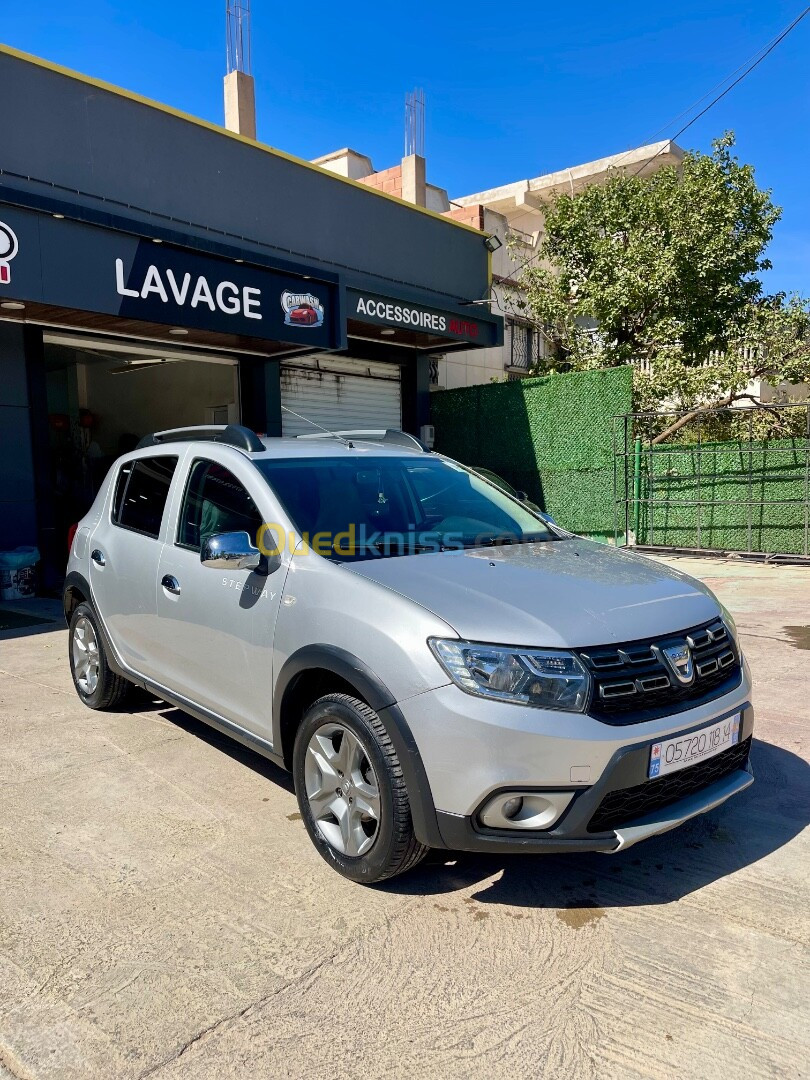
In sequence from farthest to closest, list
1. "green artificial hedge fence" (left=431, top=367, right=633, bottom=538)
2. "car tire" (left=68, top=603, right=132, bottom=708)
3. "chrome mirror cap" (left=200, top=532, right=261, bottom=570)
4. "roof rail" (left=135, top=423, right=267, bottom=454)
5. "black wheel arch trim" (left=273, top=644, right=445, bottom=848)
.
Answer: "green artificial hedge fence" (left=431, top=367, right=633, bottom=538)
"car tire" (left=68, top=603, right=132, bottom=708)
"roof rail" (left=135, top=423, right=267, bottom=454)
"chrome mirror cap" (left=200, top=532, right=261, bottom=570)
"black wheel arch trim" (left=273, top=644, right=445, bottom=848)

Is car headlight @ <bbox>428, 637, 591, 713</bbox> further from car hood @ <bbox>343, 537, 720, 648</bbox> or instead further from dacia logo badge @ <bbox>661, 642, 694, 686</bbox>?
dacia logo badge @ <bbox>661, 642, 694, 686</bbox>

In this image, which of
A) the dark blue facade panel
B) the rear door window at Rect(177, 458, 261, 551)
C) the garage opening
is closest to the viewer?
the rear door window at Rect(177, 458, 261, 551)

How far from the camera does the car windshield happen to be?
342cm

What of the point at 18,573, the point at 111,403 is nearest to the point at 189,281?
the point at 18,573

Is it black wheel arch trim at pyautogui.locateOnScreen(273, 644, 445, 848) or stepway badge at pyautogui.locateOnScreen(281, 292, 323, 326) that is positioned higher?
stepway badge at pyautogui.locateOnScreen(281, 292, 323, 326)

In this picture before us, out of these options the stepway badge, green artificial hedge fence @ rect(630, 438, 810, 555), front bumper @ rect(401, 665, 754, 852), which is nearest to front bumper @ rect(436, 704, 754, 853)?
front bumper @ rect(401, 665, 754, 852)

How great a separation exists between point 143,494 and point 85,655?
4.40 feet

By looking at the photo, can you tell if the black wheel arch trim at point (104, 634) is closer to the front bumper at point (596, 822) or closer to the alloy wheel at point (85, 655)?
the alloy wheel at point (85, 655)

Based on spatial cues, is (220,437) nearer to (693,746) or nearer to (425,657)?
(425,657)

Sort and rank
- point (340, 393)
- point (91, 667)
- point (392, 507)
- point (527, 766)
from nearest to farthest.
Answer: point (527, 766), point (392, 507), point (91, 667), point (340, 393)

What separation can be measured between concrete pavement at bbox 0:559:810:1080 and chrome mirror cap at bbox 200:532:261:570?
3.77ft

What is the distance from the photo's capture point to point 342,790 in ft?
9.62

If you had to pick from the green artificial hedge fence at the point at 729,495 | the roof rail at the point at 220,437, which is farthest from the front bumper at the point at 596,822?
the green artificial hedge fence at the point at 729,495

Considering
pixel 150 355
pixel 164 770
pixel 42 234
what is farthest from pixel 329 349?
pixel 164 770
